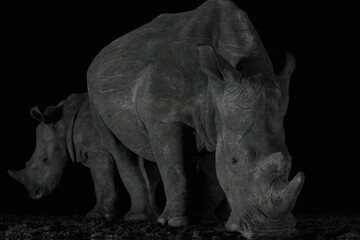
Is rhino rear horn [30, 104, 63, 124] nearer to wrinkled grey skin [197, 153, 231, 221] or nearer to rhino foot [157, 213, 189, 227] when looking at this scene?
wrinkled grey skin [197, 153, 231, 221]

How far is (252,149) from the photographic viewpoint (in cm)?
397

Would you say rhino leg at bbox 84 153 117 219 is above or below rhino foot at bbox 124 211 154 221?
above

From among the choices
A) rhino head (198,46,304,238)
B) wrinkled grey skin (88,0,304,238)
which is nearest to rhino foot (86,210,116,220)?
wrinkled grey skin (88,0,304,238)

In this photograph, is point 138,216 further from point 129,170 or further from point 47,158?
point 47,158

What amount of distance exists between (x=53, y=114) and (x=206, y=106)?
1.95 m

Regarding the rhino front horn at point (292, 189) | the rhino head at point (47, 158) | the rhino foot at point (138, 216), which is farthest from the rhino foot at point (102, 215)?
the rhino front horn at point (292, 189)

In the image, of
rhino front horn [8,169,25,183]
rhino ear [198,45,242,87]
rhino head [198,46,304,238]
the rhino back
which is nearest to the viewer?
rhino head [198,46,304,238]

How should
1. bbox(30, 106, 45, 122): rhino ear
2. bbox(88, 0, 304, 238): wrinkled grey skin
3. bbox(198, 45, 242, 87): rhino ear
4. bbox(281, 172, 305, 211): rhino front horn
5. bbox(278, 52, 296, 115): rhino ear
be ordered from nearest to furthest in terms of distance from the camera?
bbox(281, 172, 305, 211): rhino front horn < bbox(88, 0, 304, 238): wrinkled grey skin < bbox(198, 45, 242, 87): rhino ear < bbox(278, 52, 296, 115): rhino ear < bbox(30, 106, 45, 122): rhino ear

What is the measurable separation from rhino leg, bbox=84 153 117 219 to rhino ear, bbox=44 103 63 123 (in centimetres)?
46

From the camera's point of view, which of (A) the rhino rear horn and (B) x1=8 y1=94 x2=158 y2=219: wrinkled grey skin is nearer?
(B) x1=8 y1=94 x2=158 y2=219: wrinkled grey skin

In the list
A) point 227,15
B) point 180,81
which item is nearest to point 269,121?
point 180,81

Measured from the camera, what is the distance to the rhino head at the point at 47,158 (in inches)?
237

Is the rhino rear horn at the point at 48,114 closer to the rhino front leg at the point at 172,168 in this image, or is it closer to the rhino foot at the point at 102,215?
the rhino foot at the point at 102,215

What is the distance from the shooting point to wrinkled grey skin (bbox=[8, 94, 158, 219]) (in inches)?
227
